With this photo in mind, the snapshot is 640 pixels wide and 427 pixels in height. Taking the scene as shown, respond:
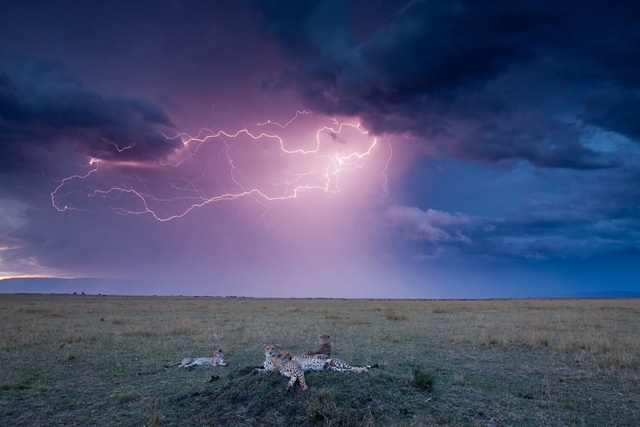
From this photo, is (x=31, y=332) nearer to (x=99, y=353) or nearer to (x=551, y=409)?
(x=99, y=353)

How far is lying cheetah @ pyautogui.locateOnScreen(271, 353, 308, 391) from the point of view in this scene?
27.6ft

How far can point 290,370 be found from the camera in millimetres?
8750

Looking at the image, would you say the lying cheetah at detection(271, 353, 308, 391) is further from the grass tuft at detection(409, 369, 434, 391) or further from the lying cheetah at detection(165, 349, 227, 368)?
the lying cheetah at detection(165, 349, 227, 368)

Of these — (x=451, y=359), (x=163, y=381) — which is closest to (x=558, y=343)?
(x=451, y=359)

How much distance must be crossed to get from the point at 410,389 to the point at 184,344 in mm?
12419

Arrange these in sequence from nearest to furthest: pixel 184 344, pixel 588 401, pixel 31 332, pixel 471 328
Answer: pixel 588 401 → pixel 184 344 → pixel 31 332 → pixel 471 328

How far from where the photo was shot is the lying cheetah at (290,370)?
842cm

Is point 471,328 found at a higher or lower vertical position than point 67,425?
higher

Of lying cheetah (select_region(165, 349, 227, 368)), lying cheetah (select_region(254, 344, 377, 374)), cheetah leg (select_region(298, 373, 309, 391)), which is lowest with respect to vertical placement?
lying cheetah (select_region(165, 349, 227, 368))

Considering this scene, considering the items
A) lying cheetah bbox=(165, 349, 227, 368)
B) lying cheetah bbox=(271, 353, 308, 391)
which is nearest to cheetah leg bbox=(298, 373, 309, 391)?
lying cheetah bbox=(271, 353, 308, 391)

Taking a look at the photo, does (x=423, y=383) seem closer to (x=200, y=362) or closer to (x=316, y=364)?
(x=316, y=364)

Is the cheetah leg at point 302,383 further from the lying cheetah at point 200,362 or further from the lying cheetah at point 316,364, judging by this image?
the lying cheetah at point 200,362

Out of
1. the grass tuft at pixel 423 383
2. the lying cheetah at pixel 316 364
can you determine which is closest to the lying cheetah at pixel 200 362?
the lying cheetah at pixel 316 364

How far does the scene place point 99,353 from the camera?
16.1 meters
